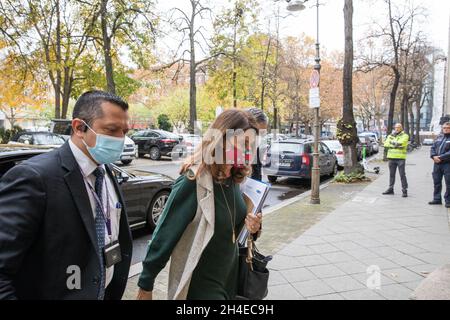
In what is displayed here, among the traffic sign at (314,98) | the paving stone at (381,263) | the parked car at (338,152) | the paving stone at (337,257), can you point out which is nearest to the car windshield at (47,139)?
the traffic sign at (314,98)

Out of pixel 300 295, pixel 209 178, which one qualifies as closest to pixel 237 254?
pixel 209 178

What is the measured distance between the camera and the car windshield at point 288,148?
12648 mm

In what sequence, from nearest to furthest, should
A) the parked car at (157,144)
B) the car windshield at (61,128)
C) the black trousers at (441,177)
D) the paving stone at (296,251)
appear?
1. the paving stone at (296,251)
2. the black trousers at (441,177)
3. the car windshield at (61,128)
4. the parked car at (157,144)

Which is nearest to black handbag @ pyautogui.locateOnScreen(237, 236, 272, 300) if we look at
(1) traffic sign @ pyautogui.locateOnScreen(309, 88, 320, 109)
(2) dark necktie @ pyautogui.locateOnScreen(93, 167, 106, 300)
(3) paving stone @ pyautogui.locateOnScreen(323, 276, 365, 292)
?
(2) dark necktie @ pyautogui.locateOnScreen(93, 167, 106, 300)

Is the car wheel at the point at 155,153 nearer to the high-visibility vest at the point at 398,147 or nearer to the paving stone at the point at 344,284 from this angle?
the high-visibility vest at the point at 398,147

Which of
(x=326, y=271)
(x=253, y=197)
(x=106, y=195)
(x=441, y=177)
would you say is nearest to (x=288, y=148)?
(x=441, y=177)

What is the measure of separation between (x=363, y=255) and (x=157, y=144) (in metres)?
18.0

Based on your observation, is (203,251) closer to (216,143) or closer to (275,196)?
(216,143)

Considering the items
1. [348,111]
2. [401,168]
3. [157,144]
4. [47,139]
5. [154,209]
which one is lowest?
[154,209]

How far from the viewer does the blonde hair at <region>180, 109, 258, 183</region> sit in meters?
1.98

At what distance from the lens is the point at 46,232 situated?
1505mm

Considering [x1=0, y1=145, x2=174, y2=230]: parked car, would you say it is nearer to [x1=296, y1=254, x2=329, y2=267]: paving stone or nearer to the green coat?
[x1=296, y1=254, x2=329, y2=267]: paving stone

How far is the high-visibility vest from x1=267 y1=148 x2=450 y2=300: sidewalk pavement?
2.12 meters

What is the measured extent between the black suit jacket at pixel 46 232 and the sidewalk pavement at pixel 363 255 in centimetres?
267
